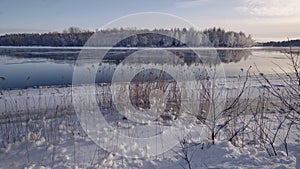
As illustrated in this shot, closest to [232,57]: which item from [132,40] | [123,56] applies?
[123,56]

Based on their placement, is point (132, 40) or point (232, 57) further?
point (132, 40)

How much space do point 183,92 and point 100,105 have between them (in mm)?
2823

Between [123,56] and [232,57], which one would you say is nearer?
[123,56]

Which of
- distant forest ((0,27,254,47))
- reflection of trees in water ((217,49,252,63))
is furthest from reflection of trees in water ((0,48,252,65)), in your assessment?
distant forest ((0,27,254,47))

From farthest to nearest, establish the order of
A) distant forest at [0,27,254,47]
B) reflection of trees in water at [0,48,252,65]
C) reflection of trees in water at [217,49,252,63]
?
1. distant forest at [0,27,254,47]
2. reflection of trees in water at [217,49,252,63]
3. reflection of trees in water at [0,48,252,65]

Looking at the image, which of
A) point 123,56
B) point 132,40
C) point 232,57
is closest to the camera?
point 123,56

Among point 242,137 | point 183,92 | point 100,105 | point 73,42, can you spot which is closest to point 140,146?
point 242,137

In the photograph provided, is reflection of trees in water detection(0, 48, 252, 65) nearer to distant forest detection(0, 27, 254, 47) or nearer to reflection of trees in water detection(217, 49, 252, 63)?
reflection of trees in water detection(217, 49, 252, 63)

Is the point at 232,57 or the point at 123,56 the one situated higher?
the point at 123,56

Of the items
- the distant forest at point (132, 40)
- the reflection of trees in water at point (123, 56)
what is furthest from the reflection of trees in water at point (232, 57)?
the distant forest at point (132, 40)

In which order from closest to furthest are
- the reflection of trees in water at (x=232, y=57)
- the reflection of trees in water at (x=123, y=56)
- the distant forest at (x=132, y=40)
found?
the reflection of trees in water at (x=123, y=56) → the reflection of trees in water at (x=232, y=57) → the distant forest at (x=132, y=40)

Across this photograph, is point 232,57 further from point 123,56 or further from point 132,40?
point 132,40

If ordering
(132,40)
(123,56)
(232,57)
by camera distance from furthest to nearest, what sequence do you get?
(132,40), (232,57), (123,56)

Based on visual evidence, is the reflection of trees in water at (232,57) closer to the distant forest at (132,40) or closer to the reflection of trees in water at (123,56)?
the reflection of trees in water at (123,56)
